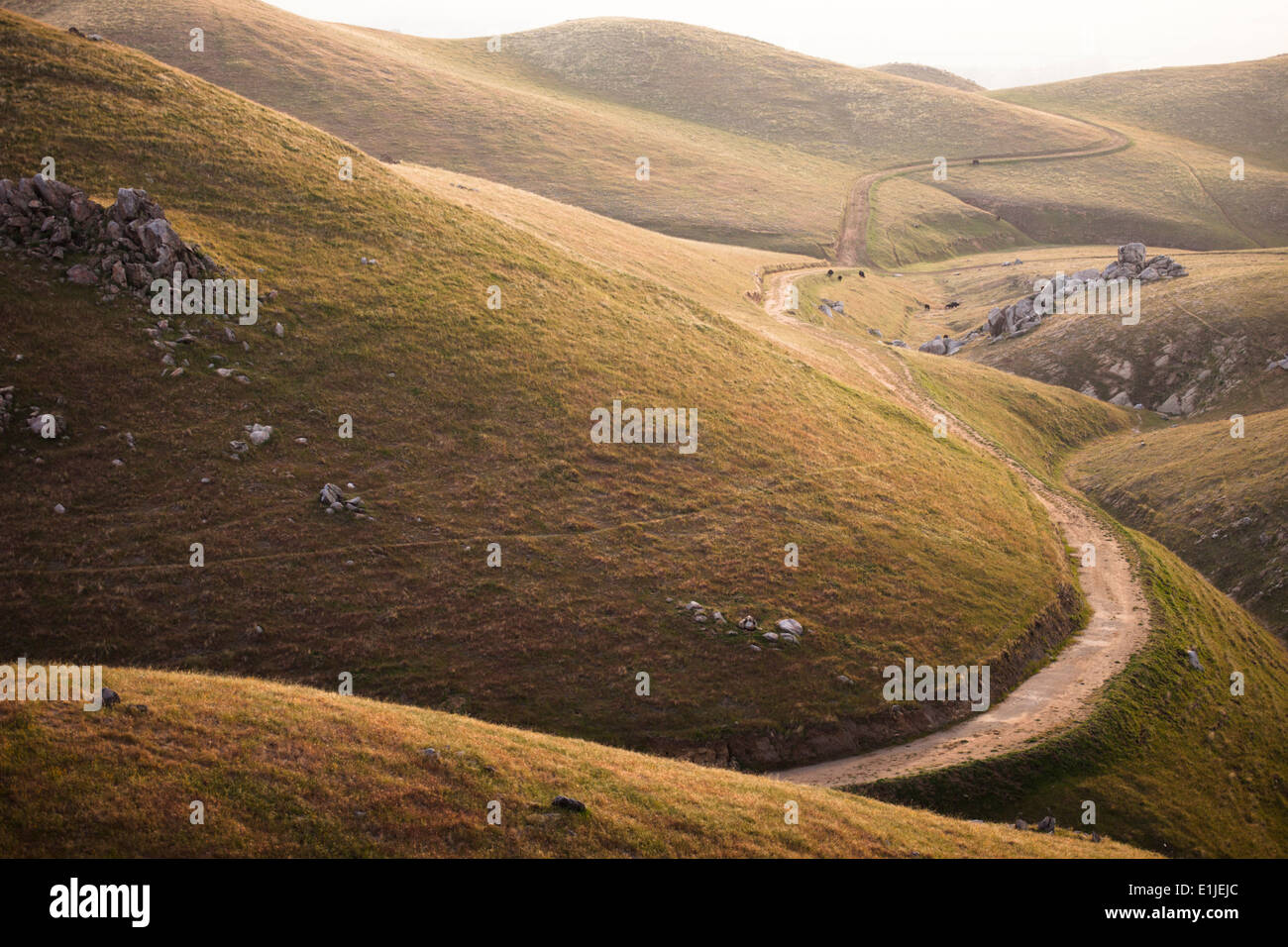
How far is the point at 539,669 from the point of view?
109 ft

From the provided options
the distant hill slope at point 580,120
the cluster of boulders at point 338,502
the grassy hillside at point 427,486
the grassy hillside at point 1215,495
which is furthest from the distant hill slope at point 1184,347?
the cluster of boulders at point 338,502

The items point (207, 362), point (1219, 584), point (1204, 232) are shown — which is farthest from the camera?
point (1204, 232)

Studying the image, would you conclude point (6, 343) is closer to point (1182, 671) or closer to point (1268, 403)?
point (1182, 671)

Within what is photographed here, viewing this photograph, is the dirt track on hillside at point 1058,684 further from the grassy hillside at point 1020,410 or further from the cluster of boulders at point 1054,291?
the cluster of boulders at point 1054,291

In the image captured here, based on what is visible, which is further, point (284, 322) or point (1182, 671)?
point (284, 322)

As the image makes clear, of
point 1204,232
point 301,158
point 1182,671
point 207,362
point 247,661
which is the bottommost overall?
point 1182,671

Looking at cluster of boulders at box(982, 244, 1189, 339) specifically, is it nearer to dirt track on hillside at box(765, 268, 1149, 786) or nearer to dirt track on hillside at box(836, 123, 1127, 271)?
dirt track on hillside at box(836, 123, 1127, 271)

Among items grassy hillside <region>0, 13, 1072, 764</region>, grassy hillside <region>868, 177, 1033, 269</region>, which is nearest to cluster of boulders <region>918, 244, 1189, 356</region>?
grassy hillside <region>868, 177, 1033, 269</region>

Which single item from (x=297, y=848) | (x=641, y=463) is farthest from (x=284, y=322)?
(x=297, y=848)

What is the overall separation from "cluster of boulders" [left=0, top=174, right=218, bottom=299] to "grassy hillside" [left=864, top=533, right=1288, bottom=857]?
42380 millimetres

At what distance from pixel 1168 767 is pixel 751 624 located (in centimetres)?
1915

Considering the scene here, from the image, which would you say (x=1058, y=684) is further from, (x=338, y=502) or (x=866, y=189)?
(x=866, y=189)

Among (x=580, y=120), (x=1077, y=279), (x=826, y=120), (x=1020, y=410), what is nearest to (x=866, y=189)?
(x=826, y=120)

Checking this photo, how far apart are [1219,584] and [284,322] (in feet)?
202
